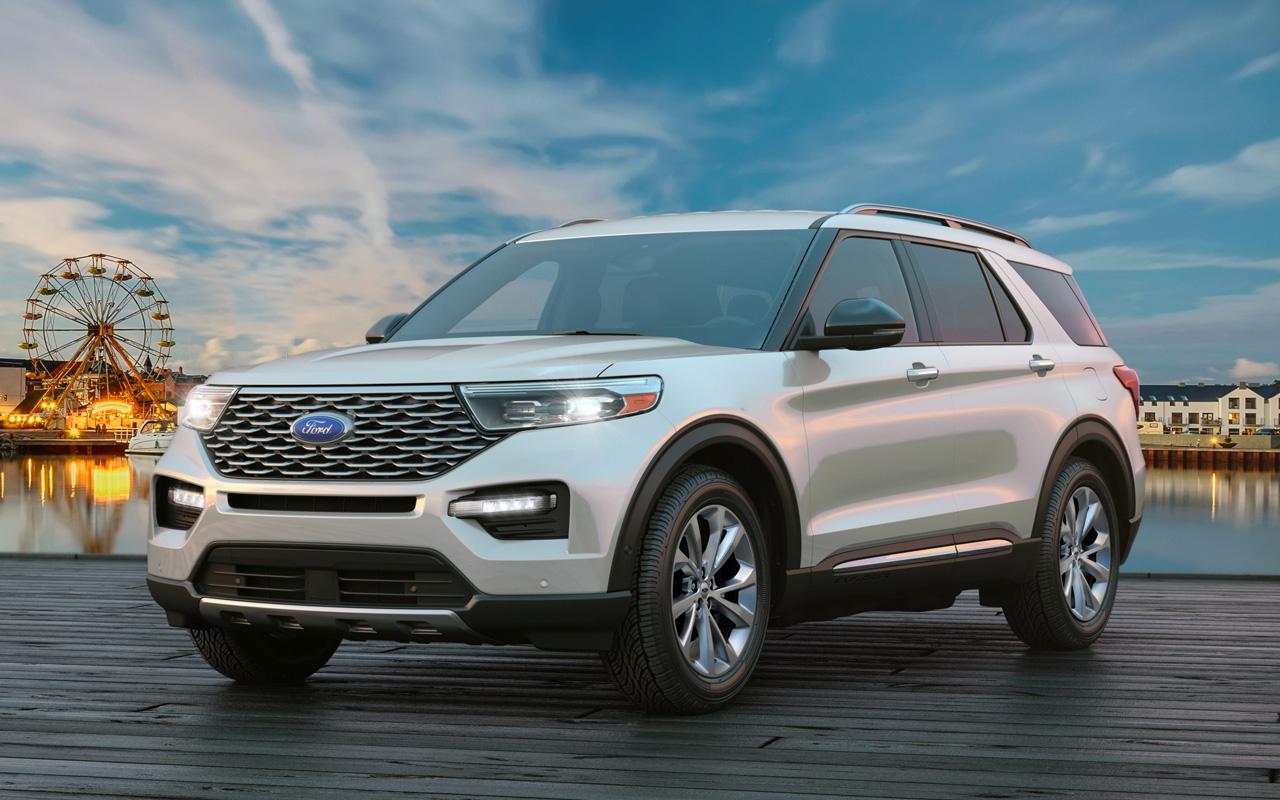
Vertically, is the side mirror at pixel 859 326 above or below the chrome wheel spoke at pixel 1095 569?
above

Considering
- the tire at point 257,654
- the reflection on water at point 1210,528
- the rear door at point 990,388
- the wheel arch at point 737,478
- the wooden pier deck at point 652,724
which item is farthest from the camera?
the reflection on water at point 1210,528

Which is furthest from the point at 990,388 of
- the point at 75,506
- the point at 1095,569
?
the point at 75,506

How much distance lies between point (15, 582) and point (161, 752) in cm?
670

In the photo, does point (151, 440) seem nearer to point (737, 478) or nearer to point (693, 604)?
point (737, 478)

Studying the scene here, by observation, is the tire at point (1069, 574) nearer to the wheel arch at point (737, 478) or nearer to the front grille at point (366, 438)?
the wheel arch at point (737, 478)

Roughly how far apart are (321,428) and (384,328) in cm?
164

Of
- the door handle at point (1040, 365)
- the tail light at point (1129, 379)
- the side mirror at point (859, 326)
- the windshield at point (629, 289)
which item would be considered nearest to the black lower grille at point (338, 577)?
the windshield at point (629, 289)

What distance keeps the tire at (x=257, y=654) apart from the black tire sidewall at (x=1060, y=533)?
331 cm

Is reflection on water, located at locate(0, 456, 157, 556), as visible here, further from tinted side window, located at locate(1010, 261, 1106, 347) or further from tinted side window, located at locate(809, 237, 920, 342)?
tinted side window, located at locate(809, 237, 920, 342)

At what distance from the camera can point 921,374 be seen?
6.05 m


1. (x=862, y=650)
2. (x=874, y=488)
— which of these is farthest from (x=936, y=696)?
(x=862, y=650)

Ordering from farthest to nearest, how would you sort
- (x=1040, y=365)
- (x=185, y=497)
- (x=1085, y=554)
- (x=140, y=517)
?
(x=140, y=517) → (x=1085, y=554) → (x=1040, y=365) → (x=185, y=497)

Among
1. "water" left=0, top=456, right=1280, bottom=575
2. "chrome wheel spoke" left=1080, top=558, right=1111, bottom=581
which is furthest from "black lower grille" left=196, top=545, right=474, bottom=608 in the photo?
"water" left=0, top=456, right=1280, bottom=575

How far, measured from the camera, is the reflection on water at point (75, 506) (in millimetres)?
58234
